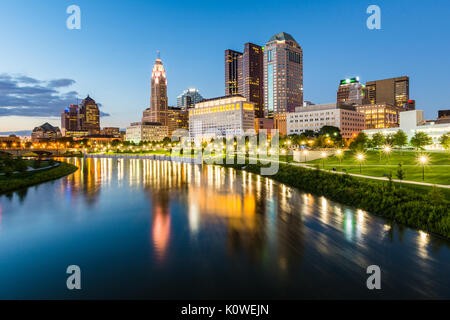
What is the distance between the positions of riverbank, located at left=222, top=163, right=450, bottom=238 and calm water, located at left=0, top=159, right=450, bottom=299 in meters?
1.07

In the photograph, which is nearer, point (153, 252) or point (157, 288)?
point (157, 288)

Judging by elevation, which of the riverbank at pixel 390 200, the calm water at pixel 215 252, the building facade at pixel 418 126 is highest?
the building facade at pixel 418 126

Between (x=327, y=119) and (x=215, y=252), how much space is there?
593ft

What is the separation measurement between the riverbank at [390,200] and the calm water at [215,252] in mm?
1075

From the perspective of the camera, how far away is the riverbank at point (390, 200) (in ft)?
55.4

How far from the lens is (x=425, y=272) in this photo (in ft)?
38.9

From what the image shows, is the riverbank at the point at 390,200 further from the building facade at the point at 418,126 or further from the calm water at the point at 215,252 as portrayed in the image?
the building facade at the point at 418,126

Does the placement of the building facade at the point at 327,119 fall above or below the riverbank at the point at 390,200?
above

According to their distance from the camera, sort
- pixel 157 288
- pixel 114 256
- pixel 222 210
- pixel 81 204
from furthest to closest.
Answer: pixel 81 204 → pixel 222 210 → pixel 114 256 → pixel 157 288

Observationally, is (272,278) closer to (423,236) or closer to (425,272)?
(425,272)

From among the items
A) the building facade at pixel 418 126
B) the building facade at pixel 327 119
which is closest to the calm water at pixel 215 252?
the building facade at pixel 418 126

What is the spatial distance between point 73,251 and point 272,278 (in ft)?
35.1

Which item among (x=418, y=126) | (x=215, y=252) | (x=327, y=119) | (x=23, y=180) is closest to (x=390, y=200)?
(x=215, y=252)
